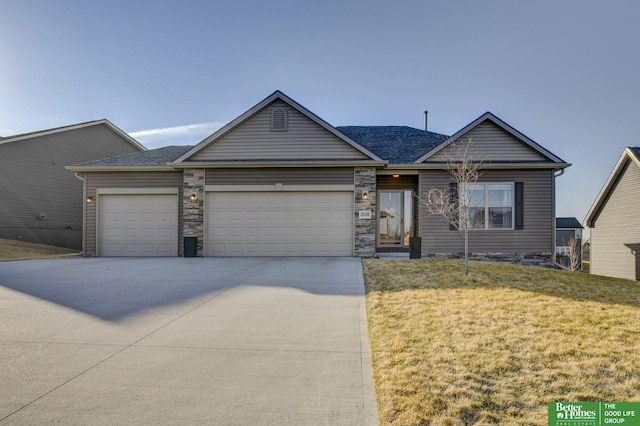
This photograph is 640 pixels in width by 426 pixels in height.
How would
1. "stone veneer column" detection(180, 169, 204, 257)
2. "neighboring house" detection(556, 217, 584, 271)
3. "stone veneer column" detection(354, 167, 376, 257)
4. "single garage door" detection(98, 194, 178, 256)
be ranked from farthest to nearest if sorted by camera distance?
1. "neighboring house" detection(556, 217, 584, 271)
2. "single garage door" detection(98, 194, 178, 256)
3. "stone veneer column" detection(180, 169, 204, 257)
4. "stone veneer column" detection(354, 167, 376, 257)

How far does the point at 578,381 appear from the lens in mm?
3223

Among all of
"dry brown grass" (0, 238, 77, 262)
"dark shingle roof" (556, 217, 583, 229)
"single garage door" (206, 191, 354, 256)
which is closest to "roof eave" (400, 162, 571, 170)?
"single garage door" (206, 191, 354, 256)

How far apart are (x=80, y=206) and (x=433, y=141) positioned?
729 inches

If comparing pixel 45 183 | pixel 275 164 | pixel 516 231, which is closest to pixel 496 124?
pixel 516 231

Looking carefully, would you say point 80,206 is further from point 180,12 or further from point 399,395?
point 399,395

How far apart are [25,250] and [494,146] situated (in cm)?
1935

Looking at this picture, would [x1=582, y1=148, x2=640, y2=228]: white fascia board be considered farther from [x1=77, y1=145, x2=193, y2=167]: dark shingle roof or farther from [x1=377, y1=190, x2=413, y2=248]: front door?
[x1=77, y1=145, x2=193, y2=167]: dark shingle roof

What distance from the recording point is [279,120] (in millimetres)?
12469

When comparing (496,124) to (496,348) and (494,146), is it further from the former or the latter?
(496,348)

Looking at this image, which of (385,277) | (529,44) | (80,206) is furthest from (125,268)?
(529,44)

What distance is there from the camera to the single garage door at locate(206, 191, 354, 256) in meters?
12.2

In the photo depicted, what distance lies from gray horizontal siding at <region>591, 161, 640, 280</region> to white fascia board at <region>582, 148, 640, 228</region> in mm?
159

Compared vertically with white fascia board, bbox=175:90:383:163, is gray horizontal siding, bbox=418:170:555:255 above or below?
below

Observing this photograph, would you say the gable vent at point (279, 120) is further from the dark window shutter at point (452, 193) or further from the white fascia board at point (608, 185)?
the white fascia board at point (608, 185)
